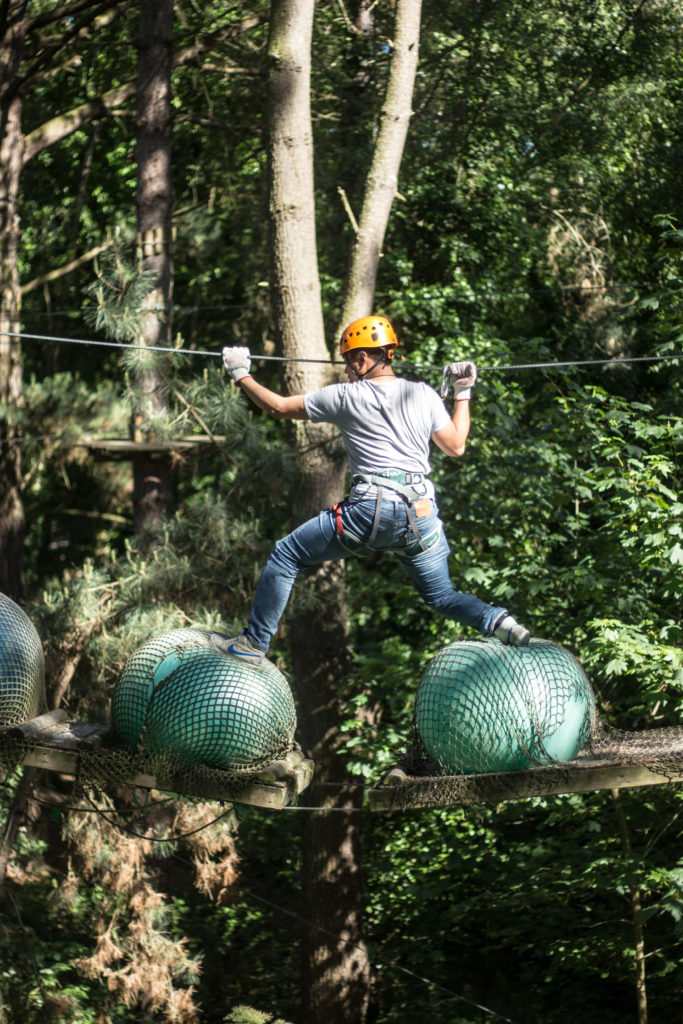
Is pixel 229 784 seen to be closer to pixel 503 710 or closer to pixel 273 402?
pixel 503 710

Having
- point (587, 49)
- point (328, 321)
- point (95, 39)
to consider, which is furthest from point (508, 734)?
point (95, 39)

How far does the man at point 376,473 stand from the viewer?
4324 millimetres

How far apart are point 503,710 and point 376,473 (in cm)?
109

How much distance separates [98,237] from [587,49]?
21.5 ft

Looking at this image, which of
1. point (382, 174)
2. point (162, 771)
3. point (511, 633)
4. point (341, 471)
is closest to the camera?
point (511, 633)

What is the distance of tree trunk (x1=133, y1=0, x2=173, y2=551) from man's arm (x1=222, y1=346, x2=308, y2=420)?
4.98 metres

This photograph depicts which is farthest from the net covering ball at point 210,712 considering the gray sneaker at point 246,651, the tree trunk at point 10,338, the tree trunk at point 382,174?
the tree trunk at point 10,338

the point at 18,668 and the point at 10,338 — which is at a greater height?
the point at 10,338

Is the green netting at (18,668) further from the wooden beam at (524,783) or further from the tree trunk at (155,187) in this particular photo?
the tree trunk at (155,187)

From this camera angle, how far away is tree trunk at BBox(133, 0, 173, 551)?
31.3 ft

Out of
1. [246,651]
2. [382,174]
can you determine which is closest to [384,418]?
[246,651]

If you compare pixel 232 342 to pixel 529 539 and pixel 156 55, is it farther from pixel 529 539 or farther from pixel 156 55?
pixel 529 539

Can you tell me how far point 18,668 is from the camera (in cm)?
455

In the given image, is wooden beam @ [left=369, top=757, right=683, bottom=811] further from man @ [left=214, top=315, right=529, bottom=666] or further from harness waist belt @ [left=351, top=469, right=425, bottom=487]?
harness waist belt @ [left=351, top=469, right=425, bottom=487]
